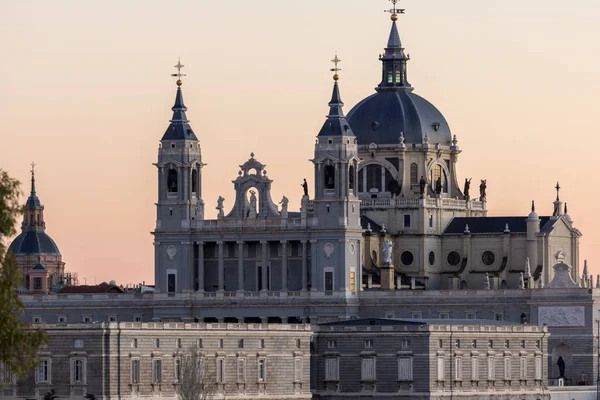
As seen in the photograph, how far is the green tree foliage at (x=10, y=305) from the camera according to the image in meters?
82.6

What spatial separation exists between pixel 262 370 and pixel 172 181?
3967cm

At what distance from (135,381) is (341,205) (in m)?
44.4

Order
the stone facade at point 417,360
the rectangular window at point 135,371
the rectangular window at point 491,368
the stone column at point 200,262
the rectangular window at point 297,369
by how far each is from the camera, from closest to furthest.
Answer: the rectangular window at point 135,371, the rectangular window at point 297,369, the stone facade at point 417,360, the rectangular window at point 491,368, the stone column at point 200,262

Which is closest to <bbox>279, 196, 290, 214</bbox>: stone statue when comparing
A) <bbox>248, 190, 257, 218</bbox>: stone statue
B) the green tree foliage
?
<bbox>248, 190, 257, 218</bbox>: stone statue

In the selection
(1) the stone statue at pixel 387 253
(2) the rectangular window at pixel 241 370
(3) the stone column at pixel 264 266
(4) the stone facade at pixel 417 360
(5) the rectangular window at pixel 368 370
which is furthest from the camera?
(1) the stone statue at pixel 387 253

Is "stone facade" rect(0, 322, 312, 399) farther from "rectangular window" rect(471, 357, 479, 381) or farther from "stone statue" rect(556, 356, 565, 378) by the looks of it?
"stone statue" rect(556, 356, 565, 378)

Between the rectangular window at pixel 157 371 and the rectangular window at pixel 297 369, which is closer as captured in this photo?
the rectangular window at pixel 157 371

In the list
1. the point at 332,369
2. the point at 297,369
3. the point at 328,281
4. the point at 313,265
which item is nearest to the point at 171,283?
the point at 313,265

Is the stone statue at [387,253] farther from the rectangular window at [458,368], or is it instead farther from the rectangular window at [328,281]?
the rectangular window at [458,368]

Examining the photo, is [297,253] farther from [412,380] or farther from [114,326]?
[114,326]

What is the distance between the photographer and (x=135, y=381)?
151500mm

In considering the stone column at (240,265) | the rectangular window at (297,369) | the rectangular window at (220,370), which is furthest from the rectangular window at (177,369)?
the stone column at (240,265)

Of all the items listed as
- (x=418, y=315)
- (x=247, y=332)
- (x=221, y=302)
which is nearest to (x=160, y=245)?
(x=221, y=302)

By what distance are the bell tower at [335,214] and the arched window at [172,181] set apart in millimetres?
12043
